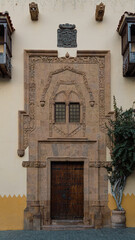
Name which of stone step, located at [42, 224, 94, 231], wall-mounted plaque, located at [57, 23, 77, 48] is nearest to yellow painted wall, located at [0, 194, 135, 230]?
stone step, located at [42, 224, 94, 231]

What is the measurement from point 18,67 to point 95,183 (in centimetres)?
482

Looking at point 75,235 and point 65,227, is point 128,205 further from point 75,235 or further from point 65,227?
point 65,227

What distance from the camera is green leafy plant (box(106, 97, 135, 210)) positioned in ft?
26.7

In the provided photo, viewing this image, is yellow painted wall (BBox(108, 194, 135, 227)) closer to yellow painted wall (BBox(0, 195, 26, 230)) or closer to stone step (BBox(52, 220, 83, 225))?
stone step (BBox(52, 220, 83, 225))

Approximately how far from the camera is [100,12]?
29.1 feet

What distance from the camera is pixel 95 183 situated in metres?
8.59

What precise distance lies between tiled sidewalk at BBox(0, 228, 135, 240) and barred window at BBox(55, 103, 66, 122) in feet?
12.1

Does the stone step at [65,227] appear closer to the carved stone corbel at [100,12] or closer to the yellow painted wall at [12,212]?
the yellow painted wall at [12,212]

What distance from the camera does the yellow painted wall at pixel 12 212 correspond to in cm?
838

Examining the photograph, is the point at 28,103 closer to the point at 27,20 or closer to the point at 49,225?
the point at 27,20

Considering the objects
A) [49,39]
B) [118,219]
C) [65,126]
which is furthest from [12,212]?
[49,39]

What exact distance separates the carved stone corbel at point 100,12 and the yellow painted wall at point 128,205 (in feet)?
20.3

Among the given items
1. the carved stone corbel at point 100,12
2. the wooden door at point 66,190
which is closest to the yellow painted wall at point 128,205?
the wooden door at point 66,190

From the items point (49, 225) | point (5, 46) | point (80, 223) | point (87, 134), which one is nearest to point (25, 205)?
point (49, 225)
